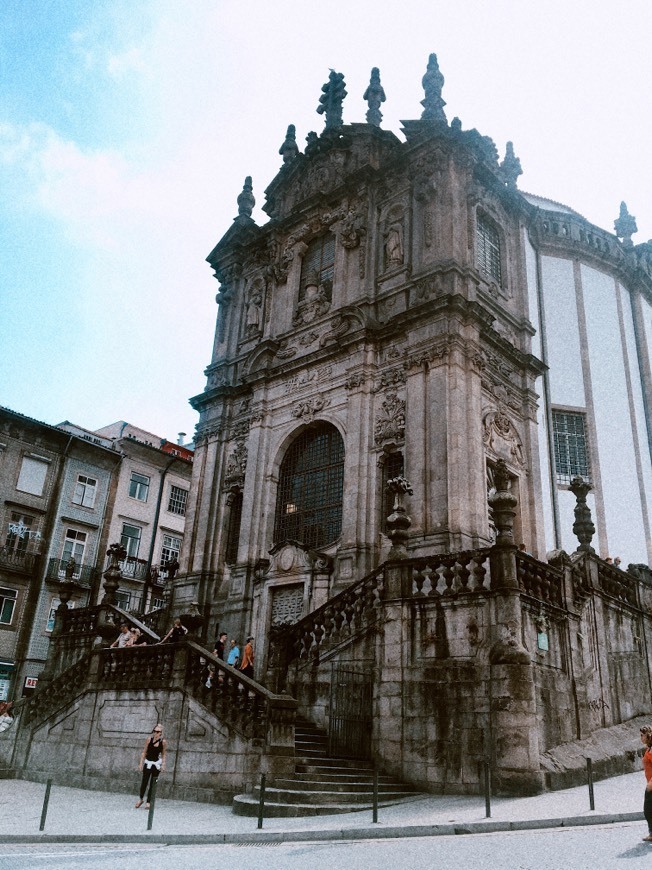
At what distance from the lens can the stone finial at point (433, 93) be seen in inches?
990

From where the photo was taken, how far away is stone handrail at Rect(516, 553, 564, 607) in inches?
566

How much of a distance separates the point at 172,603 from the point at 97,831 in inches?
625

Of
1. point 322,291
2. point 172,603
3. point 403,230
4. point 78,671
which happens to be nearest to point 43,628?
point 172,603

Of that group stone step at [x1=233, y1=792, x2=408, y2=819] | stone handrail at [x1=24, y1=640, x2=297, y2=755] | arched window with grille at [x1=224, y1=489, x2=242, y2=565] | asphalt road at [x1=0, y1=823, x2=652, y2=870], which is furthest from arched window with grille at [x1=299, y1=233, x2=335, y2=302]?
asphalt road at [x1=0, y1=823, x2=652, y2=870]

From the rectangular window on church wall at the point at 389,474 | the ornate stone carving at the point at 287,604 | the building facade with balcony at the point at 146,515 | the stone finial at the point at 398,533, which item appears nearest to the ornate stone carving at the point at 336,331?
the rectangular window on church wall at the point at 389,474

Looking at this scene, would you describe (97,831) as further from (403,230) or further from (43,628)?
(43,628)

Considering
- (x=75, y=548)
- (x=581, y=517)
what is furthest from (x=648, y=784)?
(x=75, y=548)

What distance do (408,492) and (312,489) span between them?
7.13 m

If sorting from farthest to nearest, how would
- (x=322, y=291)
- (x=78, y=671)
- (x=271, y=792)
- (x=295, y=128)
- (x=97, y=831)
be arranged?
(x=295, y=128) → (x=322, y=291) → (x=78, y=671) → (x=271, y=792) → (x=97, y=831)

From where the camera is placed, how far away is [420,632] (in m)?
14.6

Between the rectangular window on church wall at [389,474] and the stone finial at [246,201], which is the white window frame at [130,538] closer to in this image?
the stone finial at [246,201]

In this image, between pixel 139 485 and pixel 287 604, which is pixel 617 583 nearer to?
pixel 287 604

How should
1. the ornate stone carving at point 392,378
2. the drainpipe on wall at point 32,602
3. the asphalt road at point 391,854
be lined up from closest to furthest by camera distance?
the asphalt road at point 391,854 < the ornate stone carving at point 392,378 < the drainpipe on wall at point 32,602

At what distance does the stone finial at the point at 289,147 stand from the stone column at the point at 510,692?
2078 centimetres
